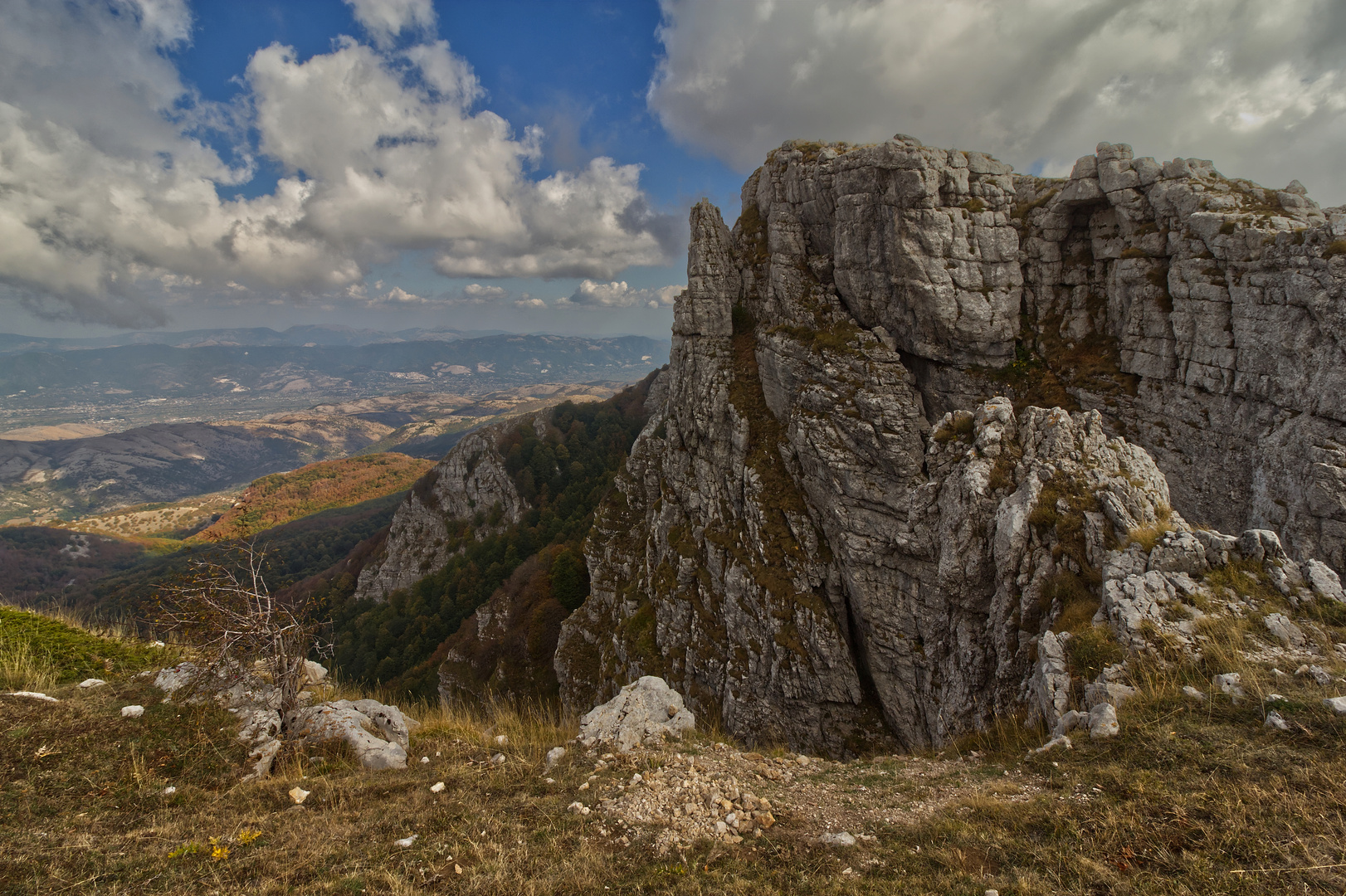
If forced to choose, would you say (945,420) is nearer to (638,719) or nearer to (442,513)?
(638,719)

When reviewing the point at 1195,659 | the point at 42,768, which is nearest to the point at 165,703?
the point at 42,768

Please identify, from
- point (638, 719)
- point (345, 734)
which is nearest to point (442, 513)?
point (345, 734)

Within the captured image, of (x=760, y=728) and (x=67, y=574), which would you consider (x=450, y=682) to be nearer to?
(x=760, y=728)

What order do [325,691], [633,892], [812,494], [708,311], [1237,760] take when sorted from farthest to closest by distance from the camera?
[708,311]
[812,494]
[325,691]
[1237,760]
[633,892]

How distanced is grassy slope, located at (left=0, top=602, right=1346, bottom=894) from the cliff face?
5.95 metres

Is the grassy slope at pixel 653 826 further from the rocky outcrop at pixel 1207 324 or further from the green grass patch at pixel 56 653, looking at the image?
the rocky outcrop at pixel 1207 324

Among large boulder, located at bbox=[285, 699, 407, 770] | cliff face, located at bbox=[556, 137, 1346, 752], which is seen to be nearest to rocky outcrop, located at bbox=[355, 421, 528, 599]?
cliff face, located at bbox=[556, 137, 1346, 752]

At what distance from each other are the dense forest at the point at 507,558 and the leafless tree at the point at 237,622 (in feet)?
180

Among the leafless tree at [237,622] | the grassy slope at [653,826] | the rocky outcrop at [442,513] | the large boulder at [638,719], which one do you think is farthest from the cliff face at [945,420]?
the rocky outcrop at [442,513]

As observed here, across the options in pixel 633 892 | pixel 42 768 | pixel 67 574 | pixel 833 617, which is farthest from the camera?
pixel 67 574

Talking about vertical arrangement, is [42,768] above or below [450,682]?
above

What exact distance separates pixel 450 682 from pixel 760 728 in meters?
43.7

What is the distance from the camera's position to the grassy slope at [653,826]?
221 inches

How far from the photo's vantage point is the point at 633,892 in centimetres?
613
